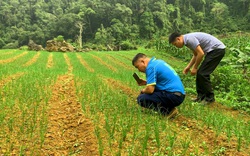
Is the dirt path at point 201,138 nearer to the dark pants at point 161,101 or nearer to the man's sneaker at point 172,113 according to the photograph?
the man's sneaker at point 172,113

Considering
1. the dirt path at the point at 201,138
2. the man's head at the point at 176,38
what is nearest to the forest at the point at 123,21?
the man's head at the point at 176,38

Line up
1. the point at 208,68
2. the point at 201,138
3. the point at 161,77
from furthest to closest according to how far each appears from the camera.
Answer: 1. the point at 208,68
2. the point at 161,77
3. the point at 201,138

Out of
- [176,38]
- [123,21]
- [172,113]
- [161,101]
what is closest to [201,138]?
[172,113]

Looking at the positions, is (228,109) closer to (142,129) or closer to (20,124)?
(142,129)

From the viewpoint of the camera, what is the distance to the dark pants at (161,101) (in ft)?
13.4

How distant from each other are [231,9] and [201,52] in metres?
66.6

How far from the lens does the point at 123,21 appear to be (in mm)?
59406

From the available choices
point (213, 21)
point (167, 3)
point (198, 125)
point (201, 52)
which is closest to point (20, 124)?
point (198, 125)

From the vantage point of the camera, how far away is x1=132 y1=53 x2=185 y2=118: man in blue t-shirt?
4.04 metres

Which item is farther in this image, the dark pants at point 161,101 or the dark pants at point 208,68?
the dark pants at point 208,68

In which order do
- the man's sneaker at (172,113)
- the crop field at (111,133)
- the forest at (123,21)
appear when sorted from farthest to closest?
the forest at (123,21) → the man's sneaker at (172,113) → the crop field at (111,133)

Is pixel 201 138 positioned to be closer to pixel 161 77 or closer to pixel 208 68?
pixel 161 77

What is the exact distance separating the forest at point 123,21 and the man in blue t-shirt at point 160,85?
48.7 meters

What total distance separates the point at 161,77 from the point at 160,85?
0.16 m
